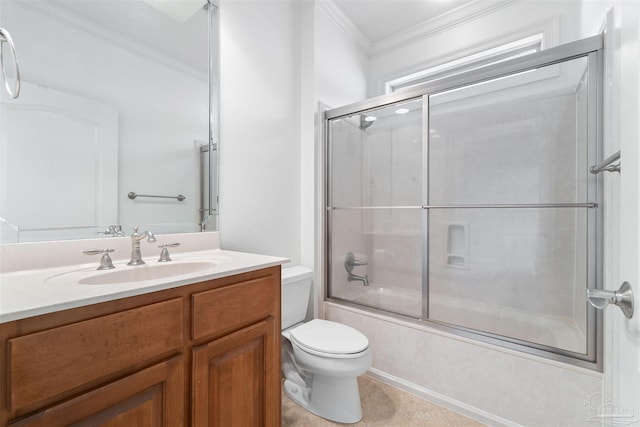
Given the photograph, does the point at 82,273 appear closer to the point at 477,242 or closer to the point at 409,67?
the point at 477,242

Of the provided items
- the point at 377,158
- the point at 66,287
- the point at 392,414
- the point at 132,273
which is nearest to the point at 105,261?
the point at 132,273

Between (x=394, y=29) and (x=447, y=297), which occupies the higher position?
(x=394, y=29)

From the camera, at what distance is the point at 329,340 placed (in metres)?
1.44

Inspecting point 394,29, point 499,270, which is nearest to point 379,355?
point 499,270

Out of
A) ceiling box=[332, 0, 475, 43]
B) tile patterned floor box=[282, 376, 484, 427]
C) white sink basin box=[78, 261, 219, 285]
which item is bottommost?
tile patterned floor box=[282, 376, 484, 427]

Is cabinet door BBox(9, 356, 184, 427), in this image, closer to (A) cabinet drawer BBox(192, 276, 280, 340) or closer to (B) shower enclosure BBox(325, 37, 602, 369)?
(A) cabinet drawer BBox(192, 276, 280, 340)

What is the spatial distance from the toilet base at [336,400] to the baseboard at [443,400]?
1.08 ft

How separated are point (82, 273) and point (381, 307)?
163 cm

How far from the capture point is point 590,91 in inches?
49.0

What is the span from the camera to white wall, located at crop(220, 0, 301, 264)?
5.26ft

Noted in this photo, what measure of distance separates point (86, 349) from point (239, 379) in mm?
517

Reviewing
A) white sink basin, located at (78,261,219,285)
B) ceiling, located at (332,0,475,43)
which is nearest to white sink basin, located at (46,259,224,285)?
white sink basin, located at (78,261,219,285)

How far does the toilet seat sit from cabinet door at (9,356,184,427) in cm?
68

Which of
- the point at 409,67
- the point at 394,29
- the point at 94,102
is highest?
the point at 394,29
